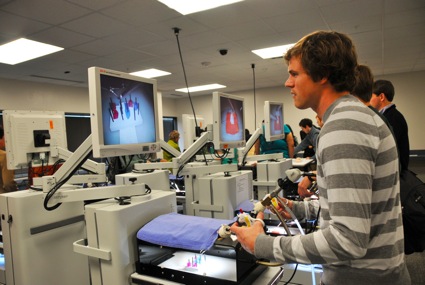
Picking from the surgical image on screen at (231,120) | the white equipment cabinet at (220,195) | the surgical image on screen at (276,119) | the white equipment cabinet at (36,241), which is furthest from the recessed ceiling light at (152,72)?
the white equipment cabinet at (36,241)

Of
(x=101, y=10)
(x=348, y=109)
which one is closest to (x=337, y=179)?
(x=348, y=109)

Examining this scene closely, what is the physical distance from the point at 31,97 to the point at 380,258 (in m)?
7.01

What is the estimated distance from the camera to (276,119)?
296 centimetres

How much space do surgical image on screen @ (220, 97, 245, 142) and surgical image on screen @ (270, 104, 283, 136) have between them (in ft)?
1.57

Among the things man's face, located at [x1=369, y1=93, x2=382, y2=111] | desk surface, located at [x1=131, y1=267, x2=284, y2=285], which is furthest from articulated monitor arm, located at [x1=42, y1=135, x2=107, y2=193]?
man's face, located at [x1=369, y1=93, x2=382, y2=111]

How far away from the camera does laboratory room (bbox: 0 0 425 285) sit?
0.69 m

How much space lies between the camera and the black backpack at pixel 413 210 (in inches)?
61.8

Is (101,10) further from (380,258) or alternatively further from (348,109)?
(380,258)

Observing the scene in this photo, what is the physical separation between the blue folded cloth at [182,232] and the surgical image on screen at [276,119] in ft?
5.84

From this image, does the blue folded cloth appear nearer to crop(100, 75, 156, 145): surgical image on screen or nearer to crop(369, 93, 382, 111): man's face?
crop(100, 75, 156, 145): surgical image on screen

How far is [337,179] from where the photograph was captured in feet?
2.03

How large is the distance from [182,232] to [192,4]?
2587 mm

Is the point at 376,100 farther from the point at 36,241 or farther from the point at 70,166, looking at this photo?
the point at 36,241

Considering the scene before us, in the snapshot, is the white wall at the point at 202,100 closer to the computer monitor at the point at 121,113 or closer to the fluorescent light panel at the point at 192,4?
the fluorescent light panel at the point at 192,4
